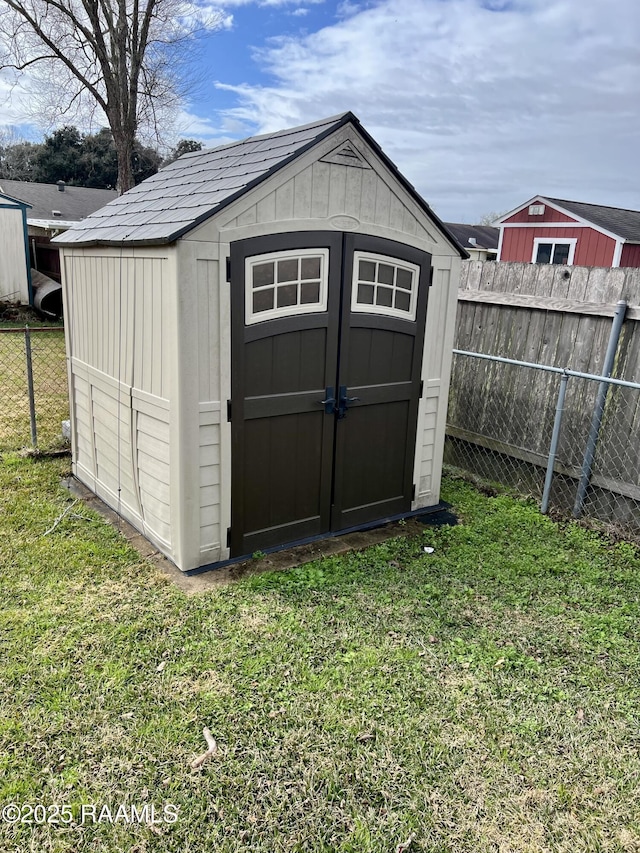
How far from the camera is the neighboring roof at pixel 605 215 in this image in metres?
16.5

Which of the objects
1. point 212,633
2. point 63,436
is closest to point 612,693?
point 212,633

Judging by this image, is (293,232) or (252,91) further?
(252,91)

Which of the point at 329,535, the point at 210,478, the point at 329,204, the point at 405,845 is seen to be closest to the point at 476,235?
the point at 329,204

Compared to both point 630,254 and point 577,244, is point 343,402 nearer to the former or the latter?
point 630,254

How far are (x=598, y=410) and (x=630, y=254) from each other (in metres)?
14.5

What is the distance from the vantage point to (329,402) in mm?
3904

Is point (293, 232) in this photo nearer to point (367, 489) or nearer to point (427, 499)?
point (367, 489)

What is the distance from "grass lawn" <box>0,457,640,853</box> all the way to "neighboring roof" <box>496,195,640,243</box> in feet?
51.0

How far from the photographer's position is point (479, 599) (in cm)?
347

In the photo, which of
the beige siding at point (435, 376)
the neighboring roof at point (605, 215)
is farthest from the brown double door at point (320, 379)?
the neighboring roof at point (605, 215)

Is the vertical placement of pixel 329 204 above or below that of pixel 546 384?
above

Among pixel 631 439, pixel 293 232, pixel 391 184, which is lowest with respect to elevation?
pixel 631 439

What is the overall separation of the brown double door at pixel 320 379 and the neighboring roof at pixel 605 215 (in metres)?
15.2

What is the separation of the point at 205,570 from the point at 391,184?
283 cm
